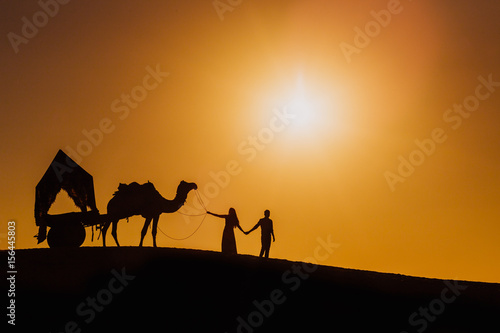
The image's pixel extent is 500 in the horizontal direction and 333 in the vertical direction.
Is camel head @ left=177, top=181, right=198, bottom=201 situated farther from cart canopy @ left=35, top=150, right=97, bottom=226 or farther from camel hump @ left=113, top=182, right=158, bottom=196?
cart canopy @ left=35, top=150, right=97, bottom=226

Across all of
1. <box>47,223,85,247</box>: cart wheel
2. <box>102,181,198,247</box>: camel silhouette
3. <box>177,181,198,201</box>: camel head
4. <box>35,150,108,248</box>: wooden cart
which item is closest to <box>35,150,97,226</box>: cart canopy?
<box>35,150,108,248</box>: wooden cart

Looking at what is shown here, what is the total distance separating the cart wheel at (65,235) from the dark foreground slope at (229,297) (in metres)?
2.75

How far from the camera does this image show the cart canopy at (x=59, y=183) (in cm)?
2641

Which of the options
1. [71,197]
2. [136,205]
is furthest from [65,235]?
[136,205]

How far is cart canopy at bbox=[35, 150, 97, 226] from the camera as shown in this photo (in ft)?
86.6

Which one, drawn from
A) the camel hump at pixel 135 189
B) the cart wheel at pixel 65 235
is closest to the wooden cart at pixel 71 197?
the cart wheel at pixel 65 235

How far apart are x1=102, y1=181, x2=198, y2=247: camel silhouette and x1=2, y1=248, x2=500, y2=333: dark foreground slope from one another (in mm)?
3470

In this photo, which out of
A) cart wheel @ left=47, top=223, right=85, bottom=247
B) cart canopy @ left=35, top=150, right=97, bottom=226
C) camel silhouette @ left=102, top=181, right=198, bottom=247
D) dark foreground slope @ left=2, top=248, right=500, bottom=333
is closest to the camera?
dark foreground slope @ left=2, top=248, right=500, bottom=333

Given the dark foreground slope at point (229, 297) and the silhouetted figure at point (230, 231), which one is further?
the silhouetted figure at point (230, 231)

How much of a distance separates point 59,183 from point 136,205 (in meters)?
3.02

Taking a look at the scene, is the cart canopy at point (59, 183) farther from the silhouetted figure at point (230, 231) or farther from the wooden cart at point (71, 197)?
the silhouetted figure at point (230, 231)

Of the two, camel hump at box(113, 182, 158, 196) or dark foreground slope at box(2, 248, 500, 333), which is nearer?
dark foreground slope at box(2, 248, 500, 333)

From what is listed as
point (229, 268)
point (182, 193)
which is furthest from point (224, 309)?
point (182, 193)

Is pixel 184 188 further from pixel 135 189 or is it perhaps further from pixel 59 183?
pixel 59 183
